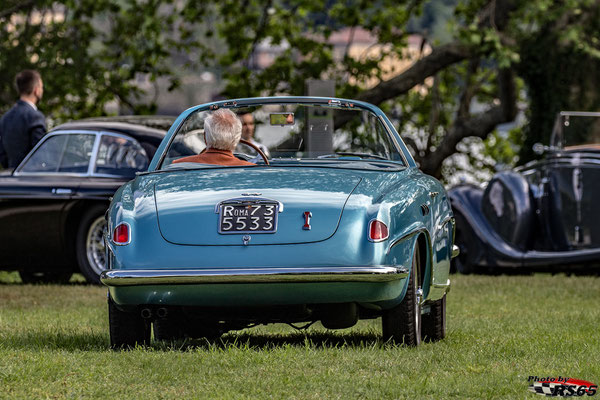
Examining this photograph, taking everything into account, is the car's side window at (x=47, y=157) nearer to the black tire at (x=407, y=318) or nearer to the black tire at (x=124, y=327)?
the black tire at (x=124, y=327)

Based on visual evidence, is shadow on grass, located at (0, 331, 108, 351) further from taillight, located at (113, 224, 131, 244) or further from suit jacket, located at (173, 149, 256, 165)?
suit jacket, located at (173, 149, 256, 165)

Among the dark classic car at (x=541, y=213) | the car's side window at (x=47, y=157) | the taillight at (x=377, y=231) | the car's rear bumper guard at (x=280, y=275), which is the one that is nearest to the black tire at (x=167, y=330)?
the car's rear bumper guard at (x=280, y=275)

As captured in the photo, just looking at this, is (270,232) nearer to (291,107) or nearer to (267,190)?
(267,190)

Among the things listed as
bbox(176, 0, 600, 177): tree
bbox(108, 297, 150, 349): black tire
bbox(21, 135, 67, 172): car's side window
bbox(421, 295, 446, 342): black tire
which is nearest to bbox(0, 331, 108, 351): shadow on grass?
bbox(108, 297, 150, 349): black tire

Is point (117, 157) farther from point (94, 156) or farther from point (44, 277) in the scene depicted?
point (44, 277)

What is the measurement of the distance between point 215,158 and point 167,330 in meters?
1.05

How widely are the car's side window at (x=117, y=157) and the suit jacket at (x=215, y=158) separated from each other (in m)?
5.10

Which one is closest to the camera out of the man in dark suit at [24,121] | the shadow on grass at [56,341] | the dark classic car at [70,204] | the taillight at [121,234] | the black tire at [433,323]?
the taillight at [121,234]

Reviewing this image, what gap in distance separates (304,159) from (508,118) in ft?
54.8

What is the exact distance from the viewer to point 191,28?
90.3 ft

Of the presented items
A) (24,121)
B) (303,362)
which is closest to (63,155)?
(24,121)

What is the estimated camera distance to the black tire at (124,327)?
7.25 meters

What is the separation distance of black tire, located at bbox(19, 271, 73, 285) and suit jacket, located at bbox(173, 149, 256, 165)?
6.45 metres

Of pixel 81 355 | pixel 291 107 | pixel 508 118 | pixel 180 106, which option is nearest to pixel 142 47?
pixel 508 118
